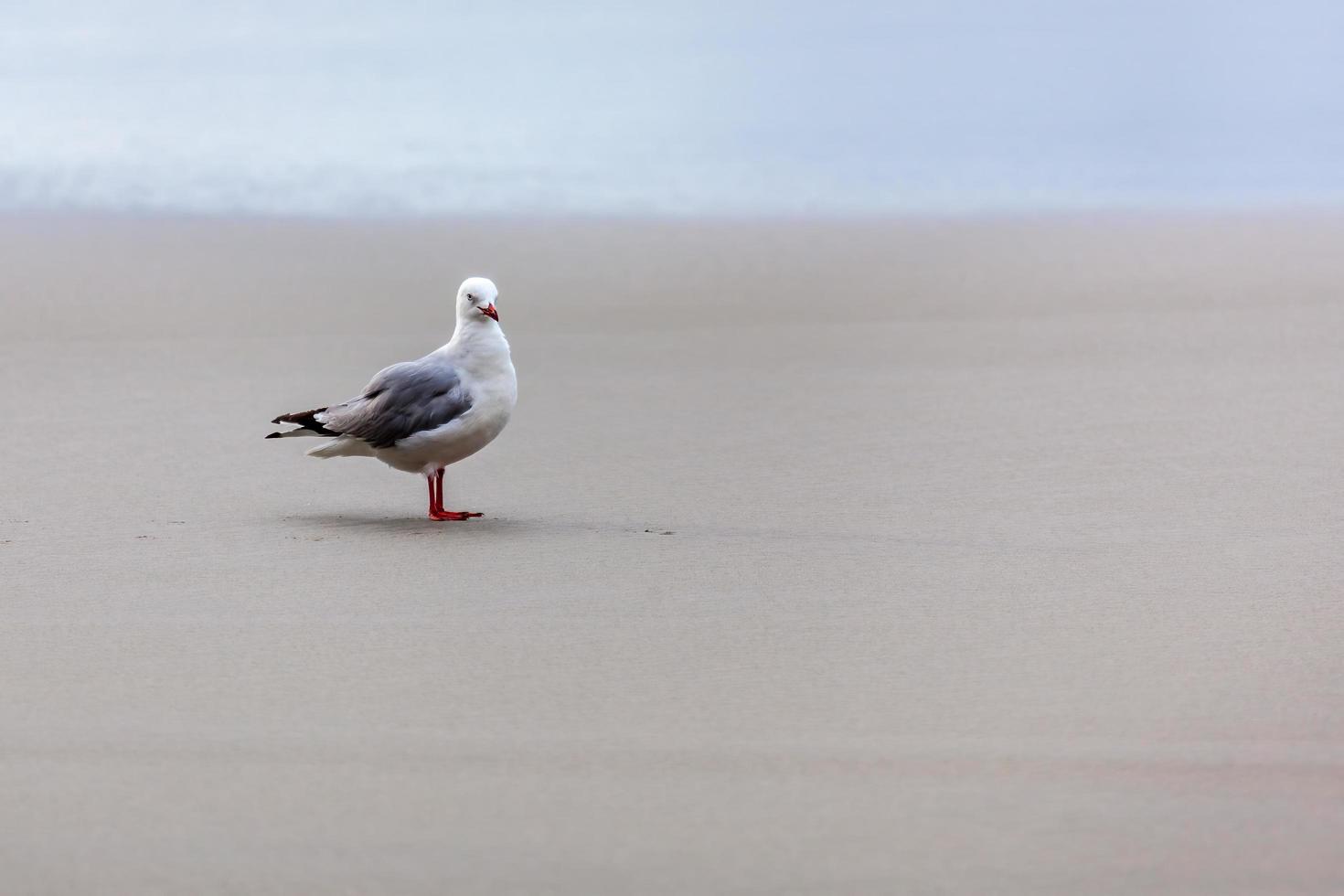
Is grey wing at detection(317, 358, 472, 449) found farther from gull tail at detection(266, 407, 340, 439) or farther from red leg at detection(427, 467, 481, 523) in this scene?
red leg at detection(427, 467, 481, 523)

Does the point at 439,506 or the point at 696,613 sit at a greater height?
the point at 439,506

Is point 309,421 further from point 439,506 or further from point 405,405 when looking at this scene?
point 439,506

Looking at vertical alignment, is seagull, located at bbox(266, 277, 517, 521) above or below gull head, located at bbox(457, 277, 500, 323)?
below

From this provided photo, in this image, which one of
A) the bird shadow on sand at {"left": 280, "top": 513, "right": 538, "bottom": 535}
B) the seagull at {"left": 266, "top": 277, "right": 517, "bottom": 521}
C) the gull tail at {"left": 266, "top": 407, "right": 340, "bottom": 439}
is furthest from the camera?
the gull tail at {"left": 266, "top": 407, "right": 340, "bottom": 439}

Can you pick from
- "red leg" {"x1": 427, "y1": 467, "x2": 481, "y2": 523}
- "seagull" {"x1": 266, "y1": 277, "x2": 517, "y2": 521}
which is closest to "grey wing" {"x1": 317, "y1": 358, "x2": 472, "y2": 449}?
"seagull" {"x1": 266, "y1": 277, "x2": 517, "y2": 521}

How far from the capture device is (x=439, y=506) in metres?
5.35

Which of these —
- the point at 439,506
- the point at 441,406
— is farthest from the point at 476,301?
the point at 439,506

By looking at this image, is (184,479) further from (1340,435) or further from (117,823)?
(1340,435)

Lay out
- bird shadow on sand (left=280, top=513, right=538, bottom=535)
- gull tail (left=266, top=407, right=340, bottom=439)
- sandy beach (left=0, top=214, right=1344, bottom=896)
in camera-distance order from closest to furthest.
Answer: sandy beach (left=0, top=214, right=1344, bottom=896), bird shadow on sand (left=280, top=513, right=538, bottom=535), gull tail (left=266, top=407, right=340, bottom=439)

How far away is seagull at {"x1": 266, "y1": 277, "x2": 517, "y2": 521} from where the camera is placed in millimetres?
5266

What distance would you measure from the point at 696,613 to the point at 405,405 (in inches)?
59.6

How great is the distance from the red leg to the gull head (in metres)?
0.46

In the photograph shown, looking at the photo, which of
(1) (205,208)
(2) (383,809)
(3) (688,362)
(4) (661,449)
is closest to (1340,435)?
(4) (661,449)

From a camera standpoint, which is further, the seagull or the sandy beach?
the seagull
